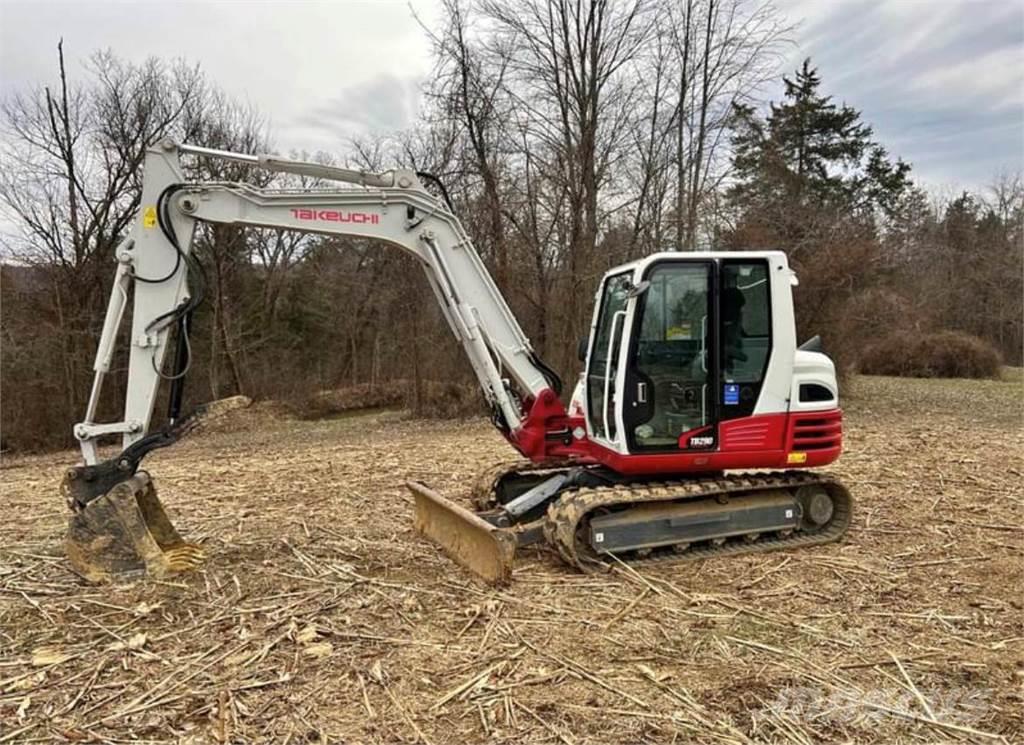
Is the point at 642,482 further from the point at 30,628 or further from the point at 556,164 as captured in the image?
the point at 556,164

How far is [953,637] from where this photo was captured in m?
4.18

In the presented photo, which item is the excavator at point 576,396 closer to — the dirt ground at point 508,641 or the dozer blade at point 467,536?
the dozer blade at point 467,536

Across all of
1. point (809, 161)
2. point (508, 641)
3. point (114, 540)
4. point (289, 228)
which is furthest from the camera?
point (809, 161)

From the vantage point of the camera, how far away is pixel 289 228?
536 centimetres

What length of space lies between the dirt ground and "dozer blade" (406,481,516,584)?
0.14 metres

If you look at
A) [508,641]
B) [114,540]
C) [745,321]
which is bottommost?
[508,641]

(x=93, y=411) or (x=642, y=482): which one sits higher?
(x=93, y=411)

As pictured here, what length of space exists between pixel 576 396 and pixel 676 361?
1084mm

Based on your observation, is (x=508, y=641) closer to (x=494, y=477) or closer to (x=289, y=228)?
(x=494, y=477)

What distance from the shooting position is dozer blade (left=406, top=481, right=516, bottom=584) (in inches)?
188

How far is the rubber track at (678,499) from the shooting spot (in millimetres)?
5137

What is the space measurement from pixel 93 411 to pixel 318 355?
21.5 meters

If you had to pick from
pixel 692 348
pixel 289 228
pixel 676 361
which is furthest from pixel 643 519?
pixel 289 228

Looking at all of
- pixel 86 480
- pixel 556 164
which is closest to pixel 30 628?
pixel 86 480
